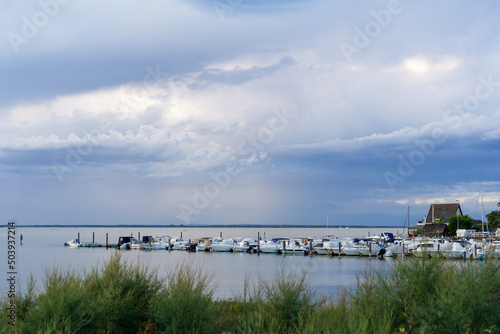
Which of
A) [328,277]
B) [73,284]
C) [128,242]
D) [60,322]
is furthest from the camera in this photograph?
[128,242]

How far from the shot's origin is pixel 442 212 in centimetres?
11088

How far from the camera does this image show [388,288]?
33.6 feet

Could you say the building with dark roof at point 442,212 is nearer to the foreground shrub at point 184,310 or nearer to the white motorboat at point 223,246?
the white motorboat at point 223,246

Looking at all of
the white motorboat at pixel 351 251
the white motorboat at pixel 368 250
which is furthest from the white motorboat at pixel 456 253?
the white motorboat at pixel 351 251

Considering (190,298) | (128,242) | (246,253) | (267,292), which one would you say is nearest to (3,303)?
(190,298)

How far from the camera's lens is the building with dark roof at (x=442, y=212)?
108m

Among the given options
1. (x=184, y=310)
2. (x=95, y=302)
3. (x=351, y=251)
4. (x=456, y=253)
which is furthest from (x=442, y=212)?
(x=95, y=302)

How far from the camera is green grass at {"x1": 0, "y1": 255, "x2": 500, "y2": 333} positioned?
29.4 ft

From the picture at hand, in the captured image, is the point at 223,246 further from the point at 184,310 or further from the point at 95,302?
the point at 95,302

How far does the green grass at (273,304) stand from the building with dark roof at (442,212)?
104 meters

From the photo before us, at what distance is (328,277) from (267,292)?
110 ft

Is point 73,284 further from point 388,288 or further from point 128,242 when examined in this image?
point 128,242

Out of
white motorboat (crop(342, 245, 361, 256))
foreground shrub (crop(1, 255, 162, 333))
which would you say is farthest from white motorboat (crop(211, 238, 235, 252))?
foreground shrub (crop(1, 255, 162, 333))

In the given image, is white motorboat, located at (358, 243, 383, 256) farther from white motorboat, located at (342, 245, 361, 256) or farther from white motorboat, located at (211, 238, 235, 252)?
white motorboat, located at (211, 238, 235, 252)
